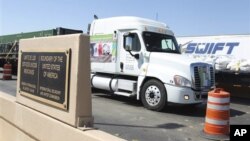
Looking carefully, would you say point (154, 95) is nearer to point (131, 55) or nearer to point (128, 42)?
point (131, 55)

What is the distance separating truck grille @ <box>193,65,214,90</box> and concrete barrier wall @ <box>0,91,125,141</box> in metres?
6.13

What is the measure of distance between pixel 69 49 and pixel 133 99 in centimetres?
977

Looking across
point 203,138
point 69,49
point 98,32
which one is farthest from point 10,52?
point 69,49

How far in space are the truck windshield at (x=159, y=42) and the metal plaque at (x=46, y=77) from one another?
6762 millimetres

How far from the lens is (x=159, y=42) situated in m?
13.2

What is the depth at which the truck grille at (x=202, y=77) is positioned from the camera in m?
11.5

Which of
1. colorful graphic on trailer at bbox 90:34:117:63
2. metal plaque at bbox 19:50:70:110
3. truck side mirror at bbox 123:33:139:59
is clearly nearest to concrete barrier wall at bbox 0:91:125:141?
metal plaque at bbox 19:50:70:110

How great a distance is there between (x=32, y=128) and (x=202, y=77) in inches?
285

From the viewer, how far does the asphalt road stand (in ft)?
27.6

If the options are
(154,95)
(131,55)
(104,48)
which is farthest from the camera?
(104,48)

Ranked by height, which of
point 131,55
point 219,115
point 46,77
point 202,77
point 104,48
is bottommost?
point 219,115

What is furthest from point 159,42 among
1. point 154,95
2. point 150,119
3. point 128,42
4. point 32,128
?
point 32,128

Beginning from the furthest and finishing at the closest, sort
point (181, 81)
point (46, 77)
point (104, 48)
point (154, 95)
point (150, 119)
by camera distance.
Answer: point (104, 48) → point (154, 95) → point (181, 81) → point (150, 119) → point (46, 77)

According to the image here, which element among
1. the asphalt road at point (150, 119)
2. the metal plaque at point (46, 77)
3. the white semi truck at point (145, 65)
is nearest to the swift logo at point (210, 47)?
the asphalt road at point (150, 119)
